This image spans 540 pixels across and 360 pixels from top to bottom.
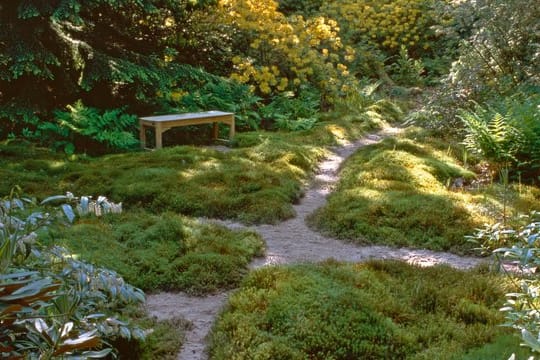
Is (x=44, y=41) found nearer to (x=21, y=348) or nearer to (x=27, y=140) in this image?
(x=27, y=140)

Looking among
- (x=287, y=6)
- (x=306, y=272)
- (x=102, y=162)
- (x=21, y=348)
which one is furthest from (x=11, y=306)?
(x=287, y=6)

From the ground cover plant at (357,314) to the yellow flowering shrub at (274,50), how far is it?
28.5 ft

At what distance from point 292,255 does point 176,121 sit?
16.4ft

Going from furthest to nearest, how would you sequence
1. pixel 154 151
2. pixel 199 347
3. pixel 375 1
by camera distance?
pixel 375 1
pixel 154 151
pixel 199 347

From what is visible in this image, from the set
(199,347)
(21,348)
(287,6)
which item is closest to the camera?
(21,348)

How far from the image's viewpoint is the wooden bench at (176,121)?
1007 cm

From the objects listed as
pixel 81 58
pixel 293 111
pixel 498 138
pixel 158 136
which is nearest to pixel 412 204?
pixel 498 138

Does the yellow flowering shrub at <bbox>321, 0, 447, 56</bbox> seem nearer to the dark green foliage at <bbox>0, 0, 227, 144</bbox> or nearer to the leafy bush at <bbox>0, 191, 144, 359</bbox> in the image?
the dark green foliage at <bbox>0, 0, 227, 144</bbox>

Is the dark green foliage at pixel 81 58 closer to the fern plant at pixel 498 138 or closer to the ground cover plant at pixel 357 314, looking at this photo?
the fern plant at pixel 498 138

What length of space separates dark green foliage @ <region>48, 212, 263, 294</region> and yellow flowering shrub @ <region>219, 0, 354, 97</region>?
7.26 metres

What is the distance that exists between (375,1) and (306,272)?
18.3 meters

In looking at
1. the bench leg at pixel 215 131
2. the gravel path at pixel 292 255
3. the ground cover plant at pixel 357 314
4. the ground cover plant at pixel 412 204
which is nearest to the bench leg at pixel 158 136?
the bench leg at pixel 215 131

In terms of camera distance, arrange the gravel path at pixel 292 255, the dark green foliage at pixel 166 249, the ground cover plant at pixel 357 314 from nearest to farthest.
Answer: the ground cover plant at pixel 357 314 < the gravel path at pixel 292 255 < the dark green foliage at pixel 166 249

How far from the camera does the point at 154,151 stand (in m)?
9.70
